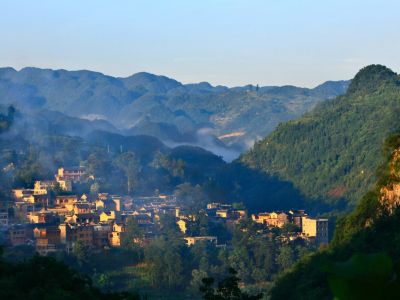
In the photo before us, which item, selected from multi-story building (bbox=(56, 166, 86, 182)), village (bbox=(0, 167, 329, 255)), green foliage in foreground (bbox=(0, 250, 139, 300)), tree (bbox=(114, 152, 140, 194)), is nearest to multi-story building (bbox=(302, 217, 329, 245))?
village (bbox=(0, 167, 329, 255))

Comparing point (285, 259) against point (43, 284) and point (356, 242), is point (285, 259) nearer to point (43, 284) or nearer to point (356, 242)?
point (356, 242)

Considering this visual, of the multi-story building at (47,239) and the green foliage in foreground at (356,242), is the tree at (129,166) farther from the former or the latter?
the green foliage in foreground at (356,242)

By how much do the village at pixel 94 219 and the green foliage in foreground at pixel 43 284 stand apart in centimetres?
2321

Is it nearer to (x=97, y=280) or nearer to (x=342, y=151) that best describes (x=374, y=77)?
(x=342, y=151)

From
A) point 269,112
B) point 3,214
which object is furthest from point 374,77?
point 269,112

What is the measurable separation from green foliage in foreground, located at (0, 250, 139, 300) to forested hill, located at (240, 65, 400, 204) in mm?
39359

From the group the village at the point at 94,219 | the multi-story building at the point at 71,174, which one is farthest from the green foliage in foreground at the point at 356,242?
the multi-story building at the point at 71,174

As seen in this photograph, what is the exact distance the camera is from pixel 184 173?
72.4m

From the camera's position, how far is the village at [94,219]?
143 ft

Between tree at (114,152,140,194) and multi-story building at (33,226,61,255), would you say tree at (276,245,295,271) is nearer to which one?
multi-story building at (33,226,61,255)

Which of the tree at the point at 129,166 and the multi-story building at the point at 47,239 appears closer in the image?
the multi-story building at the point at 47,239

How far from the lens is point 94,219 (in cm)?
4728

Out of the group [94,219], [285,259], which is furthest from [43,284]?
[94,219]

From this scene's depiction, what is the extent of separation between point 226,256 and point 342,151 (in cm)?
2632
